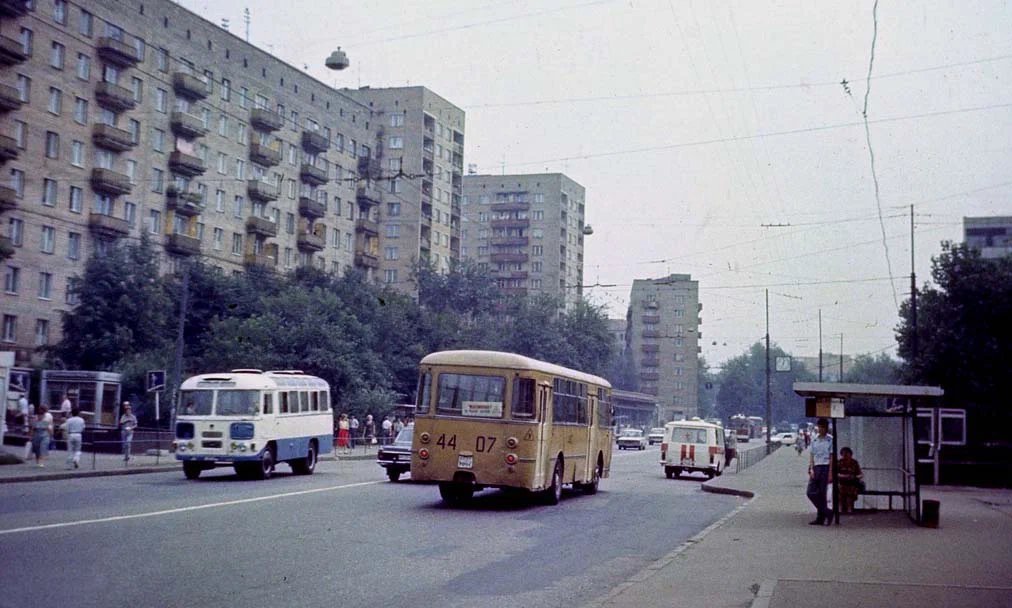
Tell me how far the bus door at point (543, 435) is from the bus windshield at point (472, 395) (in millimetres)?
908

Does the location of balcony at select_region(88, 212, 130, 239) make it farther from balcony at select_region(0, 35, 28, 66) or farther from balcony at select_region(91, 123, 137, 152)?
balcony at select_region(0, 35, 28, 66)

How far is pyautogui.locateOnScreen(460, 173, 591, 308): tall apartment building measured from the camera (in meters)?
126

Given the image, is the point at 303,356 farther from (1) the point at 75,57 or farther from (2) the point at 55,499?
(2) the point at 55,499

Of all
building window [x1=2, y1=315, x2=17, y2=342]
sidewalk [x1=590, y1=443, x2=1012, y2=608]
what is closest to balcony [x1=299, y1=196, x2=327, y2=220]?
building window [x1=2, y1=315, x2=17, y2=342]

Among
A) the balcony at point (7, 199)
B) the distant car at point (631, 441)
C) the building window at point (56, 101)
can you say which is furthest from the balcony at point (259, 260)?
the distant car at point (631, 441)

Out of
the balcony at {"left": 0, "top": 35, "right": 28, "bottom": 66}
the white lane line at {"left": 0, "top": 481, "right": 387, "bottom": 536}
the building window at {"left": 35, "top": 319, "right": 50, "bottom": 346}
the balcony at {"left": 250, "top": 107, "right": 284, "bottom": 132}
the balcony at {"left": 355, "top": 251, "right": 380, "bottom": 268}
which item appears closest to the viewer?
the white lane line at {"left": 0, "top": 481, "right": 387, "bottom": 536}

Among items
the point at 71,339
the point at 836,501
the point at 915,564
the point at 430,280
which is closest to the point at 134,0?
the point at 71,339

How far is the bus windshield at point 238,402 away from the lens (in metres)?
28.5

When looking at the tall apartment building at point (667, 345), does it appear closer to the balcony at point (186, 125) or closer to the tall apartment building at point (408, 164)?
the tall apartment building at point (408, 164)

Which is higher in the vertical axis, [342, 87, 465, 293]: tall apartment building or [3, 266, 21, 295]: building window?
[342, 87, 465, 293]: tall apartment building

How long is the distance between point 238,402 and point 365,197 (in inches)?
2369

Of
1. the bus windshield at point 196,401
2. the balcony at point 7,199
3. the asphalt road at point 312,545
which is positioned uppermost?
the balcony at point 7,199

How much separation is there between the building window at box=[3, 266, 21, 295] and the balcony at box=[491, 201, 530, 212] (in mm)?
76598

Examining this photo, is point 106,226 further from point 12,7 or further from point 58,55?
point 12,7
